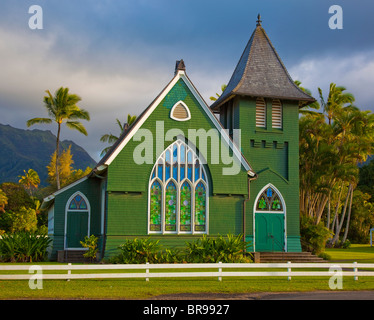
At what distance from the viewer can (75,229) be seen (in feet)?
90.7

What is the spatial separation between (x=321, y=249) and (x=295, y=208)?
4.40 m

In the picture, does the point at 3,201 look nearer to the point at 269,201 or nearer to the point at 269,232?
the point at 269,201

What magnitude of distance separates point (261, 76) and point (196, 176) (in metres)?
7.53

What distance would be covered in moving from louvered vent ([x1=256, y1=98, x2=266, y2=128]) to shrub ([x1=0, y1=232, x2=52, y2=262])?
513 inches

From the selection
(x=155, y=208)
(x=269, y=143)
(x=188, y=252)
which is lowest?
(x=188, y=252)

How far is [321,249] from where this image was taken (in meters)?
30.8

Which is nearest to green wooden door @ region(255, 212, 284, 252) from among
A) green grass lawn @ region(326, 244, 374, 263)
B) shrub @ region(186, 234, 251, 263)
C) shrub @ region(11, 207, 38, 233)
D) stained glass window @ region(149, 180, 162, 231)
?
shrub @ region(186, 234, 251, 263)

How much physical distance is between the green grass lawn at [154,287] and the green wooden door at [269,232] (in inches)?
303

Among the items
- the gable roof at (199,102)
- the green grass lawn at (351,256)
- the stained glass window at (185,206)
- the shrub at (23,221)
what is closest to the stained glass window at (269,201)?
the gable roof at (199,102)

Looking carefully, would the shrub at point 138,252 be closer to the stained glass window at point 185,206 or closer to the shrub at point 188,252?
the shrub at point 188,252

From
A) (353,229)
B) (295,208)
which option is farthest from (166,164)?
(353,229)

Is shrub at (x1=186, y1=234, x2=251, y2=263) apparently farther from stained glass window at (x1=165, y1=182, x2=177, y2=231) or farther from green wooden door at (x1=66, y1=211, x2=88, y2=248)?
green wooden door at (x1=66, y1=211, x2=88, y2=248)

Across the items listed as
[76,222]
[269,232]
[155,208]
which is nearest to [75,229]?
[76,222]

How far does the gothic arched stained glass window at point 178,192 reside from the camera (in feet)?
82.1
